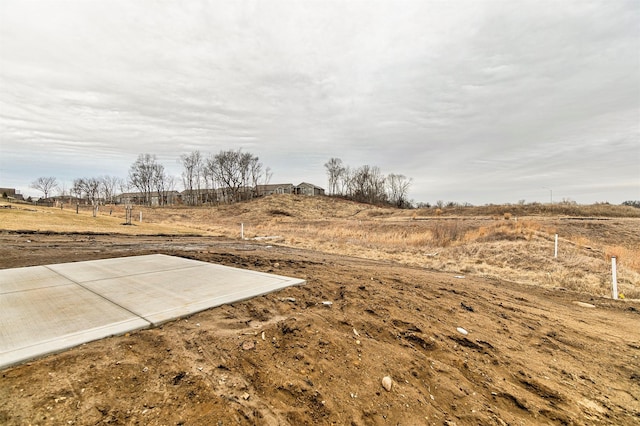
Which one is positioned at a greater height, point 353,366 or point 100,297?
point 100,297

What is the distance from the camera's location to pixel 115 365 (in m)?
2.48

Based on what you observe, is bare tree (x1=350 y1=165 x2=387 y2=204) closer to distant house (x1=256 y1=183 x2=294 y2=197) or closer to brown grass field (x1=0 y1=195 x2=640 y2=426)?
distant house (x1=256 y1=183 x2=294 y2=197)

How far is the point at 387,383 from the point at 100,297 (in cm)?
377

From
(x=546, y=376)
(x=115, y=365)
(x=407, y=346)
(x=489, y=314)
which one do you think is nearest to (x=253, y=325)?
(x=115, y=365)

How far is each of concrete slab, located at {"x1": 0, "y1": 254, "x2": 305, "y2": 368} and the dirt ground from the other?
9.6 inches

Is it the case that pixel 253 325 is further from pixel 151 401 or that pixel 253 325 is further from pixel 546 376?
pixel 546 376

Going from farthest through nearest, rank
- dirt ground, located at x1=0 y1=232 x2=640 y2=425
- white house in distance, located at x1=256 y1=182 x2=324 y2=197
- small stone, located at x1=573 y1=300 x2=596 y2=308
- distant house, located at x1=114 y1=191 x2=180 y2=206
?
white house in distance, located at x1=256 y1=182 x2=324 y2=197
distant house, located at x1=114 y1=191 x2=180 y2=206
small stone, located at x1=573 y1=300 x2=596 y2=308
dirt ground, located at x1=0 y1=232 x2=640 y2=425

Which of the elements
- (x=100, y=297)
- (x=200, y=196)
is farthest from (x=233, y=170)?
(x=100, y=297)

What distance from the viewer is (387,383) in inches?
108

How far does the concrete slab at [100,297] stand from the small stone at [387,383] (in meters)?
2.22

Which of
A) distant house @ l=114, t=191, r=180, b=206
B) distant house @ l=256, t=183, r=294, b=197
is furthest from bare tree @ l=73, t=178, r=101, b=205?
distant house @ l=256, t=183, r=294, b=197

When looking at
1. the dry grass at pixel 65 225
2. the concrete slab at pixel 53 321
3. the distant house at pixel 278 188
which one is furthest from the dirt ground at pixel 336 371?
the distant house at pixel 278 188

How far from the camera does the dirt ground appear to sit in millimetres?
2154

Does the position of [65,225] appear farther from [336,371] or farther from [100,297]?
[336,371]
